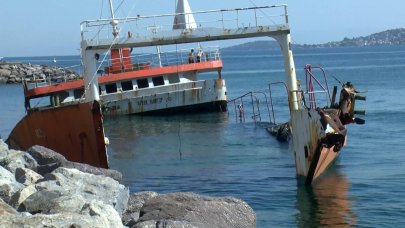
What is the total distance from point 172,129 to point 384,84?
1229 inches

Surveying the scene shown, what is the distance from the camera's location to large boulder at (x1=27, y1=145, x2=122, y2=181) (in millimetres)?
14648

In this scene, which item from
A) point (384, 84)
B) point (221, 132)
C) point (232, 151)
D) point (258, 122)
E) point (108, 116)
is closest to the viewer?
point (232, 151)

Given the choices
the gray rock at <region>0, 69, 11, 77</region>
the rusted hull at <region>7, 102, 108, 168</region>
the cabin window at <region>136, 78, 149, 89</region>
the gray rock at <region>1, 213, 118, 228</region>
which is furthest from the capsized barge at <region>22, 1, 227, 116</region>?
the gray rock at <region>0, 69, 11, 77</region>

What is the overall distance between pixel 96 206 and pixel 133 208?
8.11ft

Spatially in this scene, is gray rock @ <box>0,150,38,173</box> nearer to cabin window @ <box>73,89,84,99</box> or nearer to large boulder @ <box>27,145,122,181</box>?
large boulder @ <box>27,145,122,181</box>

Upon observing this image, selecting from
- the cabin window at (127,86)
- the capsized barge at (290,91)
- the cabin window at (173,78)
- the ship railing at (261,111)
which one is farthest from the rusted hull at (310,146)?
the cabin window at (127,86)

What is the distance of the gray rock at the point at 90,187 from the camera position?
37.3ft

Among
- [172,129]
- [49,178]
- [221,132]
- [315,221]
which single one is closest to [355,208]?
[315,221]

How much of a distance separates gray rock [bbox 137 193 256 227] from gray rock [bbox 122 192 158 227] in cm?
36

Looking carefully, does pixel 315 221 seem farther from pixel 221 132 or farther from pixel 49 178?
pixel 221 132

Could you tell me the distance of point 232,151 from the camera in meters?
26.2

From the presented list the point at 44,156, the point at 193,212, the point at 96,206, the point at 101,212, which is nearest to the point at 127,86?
the point at 44,156

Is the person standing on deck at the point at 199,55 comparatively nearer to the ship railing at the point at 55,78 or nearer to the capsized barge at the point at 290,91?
the ship railing at the point at 55,78

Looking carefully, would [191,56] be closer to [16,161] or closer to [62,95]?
[62,95]
